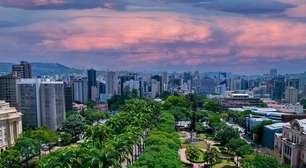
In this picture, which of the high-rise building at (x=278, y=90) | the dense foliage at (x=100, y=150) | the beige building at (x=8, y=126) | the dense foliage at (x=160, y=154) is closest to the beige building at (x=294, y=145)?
the dense foliage at (x=160, y=154)

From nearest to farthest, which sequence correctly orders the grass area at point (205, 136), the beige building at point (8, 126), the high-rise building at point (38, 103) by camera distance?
1. the beige building at point (8, 126)
2. the grass area at point (205, 136)
3. the high-rise building at point (38, 103)

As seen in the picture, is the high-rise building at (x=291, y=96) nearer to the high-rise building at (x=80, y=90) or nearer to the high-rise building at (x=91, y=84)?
the high-rise building at (x=91, y=84)

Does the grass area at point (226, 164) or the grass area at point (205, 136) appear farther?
the grass area at point (205, 136)

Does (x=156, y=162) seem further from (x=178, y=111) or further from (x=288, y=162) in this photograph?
(x=178, y=111)

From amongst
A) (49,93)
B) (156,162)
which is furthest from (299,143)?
(49,93)

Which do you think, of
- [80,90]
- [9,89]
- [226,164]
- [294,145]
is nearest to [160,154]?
[226,164]

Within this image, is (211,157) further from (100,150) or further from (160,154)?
(100,150)

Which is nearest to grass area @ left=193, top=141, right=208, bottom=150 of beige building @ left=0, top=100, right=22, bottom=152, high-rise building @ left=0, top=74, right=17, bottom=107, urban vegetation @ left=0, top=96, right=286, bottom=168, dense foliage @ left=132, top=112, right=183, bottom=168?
urban vegetation @ left=0, top=96, right=286, bottom=168

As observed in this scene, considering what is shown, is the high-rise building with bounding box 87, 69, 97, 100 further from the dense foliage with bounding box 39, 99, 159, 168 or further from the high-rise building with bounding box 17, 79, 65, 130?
the dense foliage with bounding box 39, 99, 159, 168
